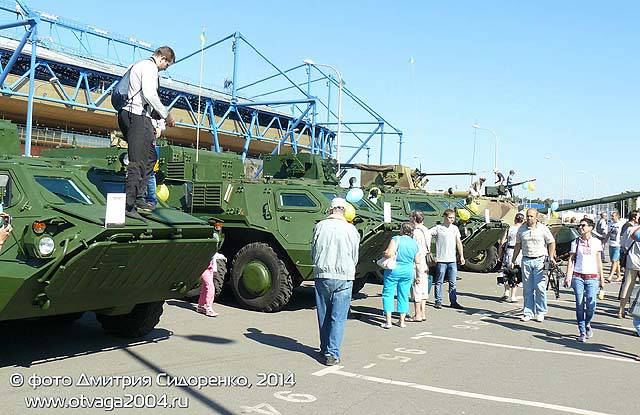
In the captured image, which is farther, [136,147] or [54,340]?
[54,340]

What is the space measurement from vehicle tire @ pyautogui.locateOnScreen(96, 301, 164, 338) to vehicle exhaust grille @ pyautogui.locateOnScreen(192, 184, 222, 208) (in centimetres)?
348

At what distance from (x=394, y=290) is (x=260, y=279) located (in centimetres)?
220

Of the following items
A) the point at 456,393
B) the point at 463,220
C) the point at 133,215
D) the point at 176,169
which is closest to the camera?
the point at 456,393

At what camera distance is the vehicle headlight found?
5.65 m

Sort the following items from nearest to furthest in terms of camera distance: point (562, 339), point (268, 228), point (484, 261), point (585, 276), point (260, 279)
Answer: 1. point (585, 276)
2. point (562, 339)
3. point (260, 279)
4. point (268, 228)
5. point (484, 261)

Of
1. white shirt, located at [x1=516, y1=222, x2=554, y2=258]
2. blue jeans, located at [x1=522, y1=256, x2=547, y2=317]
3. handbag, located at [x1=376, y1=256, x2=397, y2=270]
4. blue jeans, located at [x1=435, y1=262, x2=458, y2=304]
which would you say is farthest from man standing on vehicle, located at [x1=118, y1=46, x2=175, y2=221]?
blue jeans, located at [x1=435, y1=262, x2=458, y2=304]

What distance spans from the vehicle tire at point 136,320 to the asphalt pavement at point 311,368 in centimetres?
14

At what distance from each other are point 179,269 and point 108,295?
31.1 inches

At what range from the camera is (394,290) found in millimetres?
9016

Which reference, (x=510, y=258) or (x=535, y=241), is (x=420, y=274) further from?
(x=510, y=258)

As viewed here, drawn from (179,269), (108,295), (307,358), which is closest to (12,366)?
(108,295)

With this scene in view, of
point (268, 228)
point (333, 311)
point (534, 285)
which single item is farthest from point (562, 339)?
point (268, 228)

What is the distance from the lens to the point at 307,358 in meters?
7.08

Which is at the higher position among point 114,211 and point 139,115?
point 139,115
